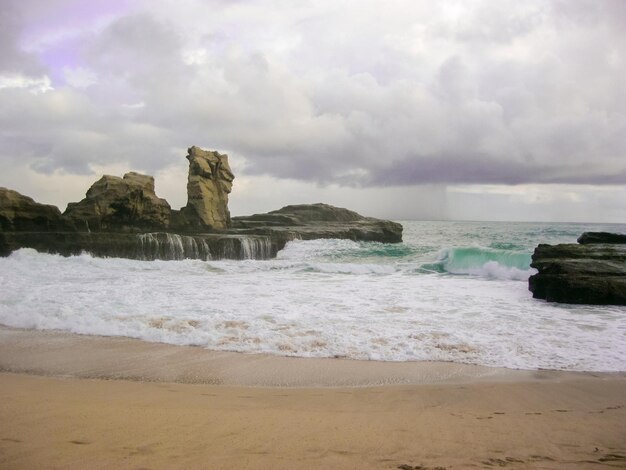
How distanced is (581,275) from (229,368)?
373 inches

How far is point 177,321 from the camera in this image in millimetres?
8219

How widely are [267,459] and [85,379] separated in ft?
10.1

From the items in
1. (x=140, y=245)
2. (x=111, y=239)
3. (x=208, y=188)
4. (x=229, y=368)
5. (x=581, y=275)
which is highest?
(x=208, y=188)

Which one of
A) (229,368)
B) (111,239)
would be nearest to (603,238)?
(229,368)

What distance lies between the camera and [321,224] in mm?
43312

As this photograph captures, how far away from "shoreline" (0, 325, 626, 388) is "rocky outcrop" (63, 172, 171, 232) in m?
18.8

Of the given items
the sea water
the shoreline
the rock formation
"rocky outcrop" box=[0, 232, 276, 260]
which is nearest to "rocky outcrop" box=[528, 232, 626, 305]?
the sea water

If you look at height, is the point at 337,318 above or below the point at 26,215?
below

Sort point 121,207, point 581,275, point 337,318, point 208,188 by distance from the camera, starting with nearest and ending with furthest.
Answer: point 337,318 < point 581,275 < point 121,207 < point 208,188

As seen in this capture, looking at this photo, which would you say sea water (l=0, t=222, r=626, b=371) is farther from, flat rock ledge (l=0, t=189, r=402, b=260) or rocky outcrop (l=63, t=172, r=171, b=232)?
rocky outcrop (l=63, t=172, r=171, b=232)

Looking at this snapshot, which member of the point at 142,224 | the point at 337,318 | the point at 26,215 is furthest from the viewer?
the point at 142,224

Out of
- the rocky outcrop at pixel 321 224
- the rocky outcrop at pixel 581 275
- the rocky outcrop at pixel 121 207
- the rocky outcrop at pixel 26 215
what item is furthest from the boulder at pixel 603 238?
the rocky outcrop at pixel 26 215

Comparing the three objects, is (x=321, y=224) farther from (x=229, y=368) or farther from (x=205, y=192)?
(x=229, y=368)

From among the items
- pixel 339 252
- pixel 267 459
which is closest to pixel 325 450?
pixel 267 459
